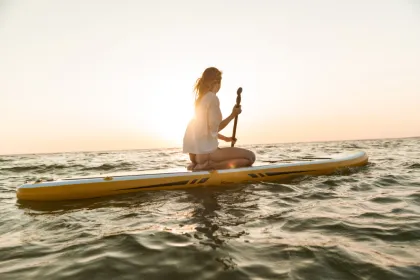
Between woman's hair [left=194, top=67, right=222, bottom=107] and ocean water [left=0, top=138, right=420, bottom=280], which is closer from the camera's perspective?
ocean water [left=0, top=138, right=420, bottom=280]

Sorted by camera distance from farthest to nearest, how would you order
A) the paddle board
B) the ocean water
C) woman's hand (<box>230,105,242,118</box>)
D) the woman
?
woman's hand (<box>230,105,242,118</box>) < the woman < the paddle board < the ocean water

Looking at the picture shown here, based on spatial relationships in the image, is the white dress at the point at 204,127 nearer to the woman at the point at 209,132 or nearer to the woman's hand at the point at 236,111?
the woman at the point at 209,132

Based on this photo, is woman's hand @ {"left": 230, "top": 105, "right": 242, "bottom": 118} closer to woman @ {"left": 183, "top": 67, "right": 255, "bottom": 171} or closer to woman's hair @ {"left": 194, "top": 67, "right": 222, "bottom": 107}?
woman @ {"left": 183, "top": 67, "right": 255, "bottom": 171}

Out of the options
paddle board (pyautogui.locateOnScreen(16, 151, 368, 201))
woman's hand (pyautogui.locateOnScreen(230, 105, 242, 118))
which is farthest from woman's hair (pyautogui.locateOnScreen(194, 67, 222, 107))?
paddle board (pyautogui.locateOnScreen(16, 151, 368, 201))

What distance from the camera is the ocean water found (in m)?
2.20

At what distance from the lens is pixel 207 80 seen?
16.7 feet

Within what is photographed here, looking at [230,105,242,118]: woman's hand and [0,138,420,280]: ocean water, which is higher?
[230,105,242,118]: woman's hand

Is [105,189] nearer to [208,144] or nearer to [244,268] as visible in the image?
[208,144]

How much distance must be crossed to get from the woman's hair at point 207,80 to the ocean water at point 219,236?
182 cm

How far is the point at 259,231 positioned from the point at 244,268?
2.74 feet

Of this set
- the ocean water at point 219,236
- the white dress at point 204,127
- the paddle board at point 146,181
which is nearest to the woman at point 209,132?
the white dress at point 204,127

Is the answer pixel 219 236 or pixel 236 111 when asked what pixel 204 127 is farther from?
pixel 219 236

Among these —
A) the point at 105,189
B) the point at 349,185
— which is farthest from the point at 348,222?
the point at 105,189

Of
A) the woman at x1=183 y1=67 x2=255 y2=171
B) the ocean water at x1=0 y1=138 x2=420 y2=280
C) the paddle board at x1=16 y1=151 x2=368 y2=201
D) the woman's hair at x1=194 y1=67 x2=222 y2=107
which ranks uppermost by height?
the woman's hair at x1=194 y1=67 x2=222 y2=107
